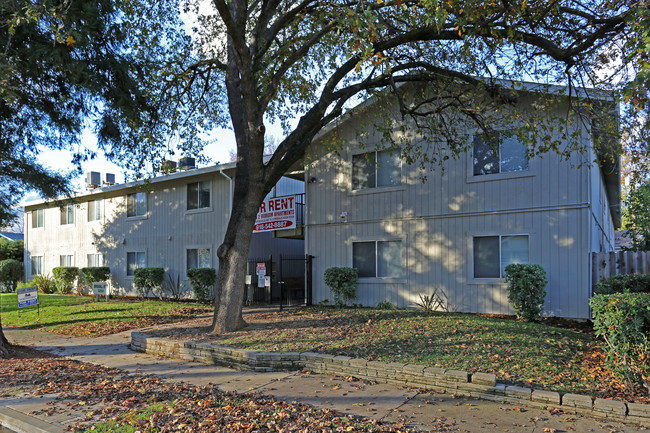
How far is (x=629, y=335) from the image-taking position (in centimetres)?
615

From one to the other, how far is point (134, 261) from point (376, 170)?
14.0 m

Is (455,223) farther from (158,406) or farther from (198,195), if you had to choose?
(198,195)

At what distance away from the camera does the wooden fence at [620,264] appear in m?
11.5

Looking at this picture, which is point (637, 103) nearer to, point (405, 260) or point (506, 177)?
point (506, 177)

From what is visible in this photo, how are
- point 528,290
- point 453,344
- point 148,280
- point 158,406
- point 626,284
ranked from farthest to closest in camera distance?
point 148,280, point 528,290, point 626,284, point 453,344, point 158,406

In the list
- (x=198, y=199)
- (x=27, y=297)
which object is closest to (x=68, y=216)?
(x=198, y=199)

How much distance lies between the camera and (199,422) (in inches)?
210

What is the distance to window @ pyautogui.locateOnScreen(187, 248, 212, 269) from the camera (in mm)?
19969

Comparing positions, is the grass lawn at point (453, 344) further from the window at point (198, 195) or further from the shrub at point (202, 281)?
the window at point (198, 195)

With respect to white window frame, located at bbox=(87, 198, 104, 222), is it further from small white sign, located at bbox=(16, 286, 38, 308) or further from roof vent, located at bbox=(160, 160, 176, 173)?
roof vent, located at bbox=(160, 160, 176, 173)

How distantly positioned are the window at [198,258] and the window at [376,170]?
7.72 metres

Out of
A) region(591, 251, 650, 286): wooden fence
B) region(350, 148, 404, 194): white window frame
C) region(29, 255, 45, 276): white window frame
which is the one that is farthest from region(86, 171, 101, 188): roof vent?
region(591, 251, 650, 286): wooden fence

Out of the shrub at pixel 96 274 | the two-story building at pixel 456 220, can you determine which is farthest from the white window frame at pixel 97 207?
the two-story building at pixel 456 220

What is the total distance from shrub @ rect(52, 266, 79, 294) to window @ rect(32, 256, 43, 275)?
3.82 metres
